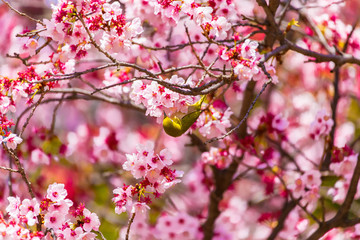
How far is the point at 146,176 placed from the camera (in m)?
2.04

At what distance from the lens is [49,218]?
1.92 m

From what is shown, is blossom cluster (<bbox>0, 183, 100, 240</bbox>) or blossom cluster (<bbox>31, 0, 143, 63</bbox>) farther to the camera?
blossom cluster (<bbox>31, 0, 143, 63</bbox>)

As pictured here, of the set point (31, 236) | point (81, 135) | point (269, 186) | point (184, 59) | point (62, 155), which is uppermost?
point (81, 135)

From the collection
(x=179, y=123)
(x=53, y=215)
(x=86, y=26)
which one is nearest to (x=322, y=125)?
(x=179, y=123)

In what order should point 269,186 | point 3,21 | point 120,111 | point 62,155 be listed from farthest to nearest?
point 120,111
point 3,21
point 269,186
point 62,155

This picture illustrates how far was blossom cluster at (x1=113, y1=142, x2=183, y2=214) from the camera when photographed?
2014 mm

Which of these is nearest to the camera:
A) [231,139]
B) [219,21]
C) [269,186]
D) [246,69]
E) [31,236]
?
[31,236]

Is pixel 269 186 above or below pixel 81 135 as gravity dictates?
below

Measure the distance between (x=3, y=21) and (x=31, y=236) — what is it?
3.45 metres

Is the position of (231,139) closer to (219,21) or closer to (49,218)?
(219,21)

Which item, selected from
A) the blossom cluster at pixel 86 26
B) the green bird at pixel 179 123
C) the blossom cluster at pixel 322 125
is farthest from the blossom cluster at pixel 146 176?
the blossom cluster at pixel 322 125

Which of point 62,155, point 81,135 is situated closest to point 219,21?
A: point 62,155

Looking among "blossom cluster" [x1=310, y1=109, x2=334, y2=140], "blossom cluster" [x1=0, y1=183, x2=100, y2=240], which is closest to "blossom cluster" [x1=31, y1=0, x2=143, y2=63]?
"blossom cluster" [x1=0, y1=183, x2=100, y2=240]

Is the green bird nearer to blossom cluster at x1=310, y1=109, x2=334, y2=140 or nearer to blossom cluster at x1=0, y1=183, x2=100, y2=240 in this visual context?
blossom cluster at x1=0, y1=183, x2=100, y2=240
